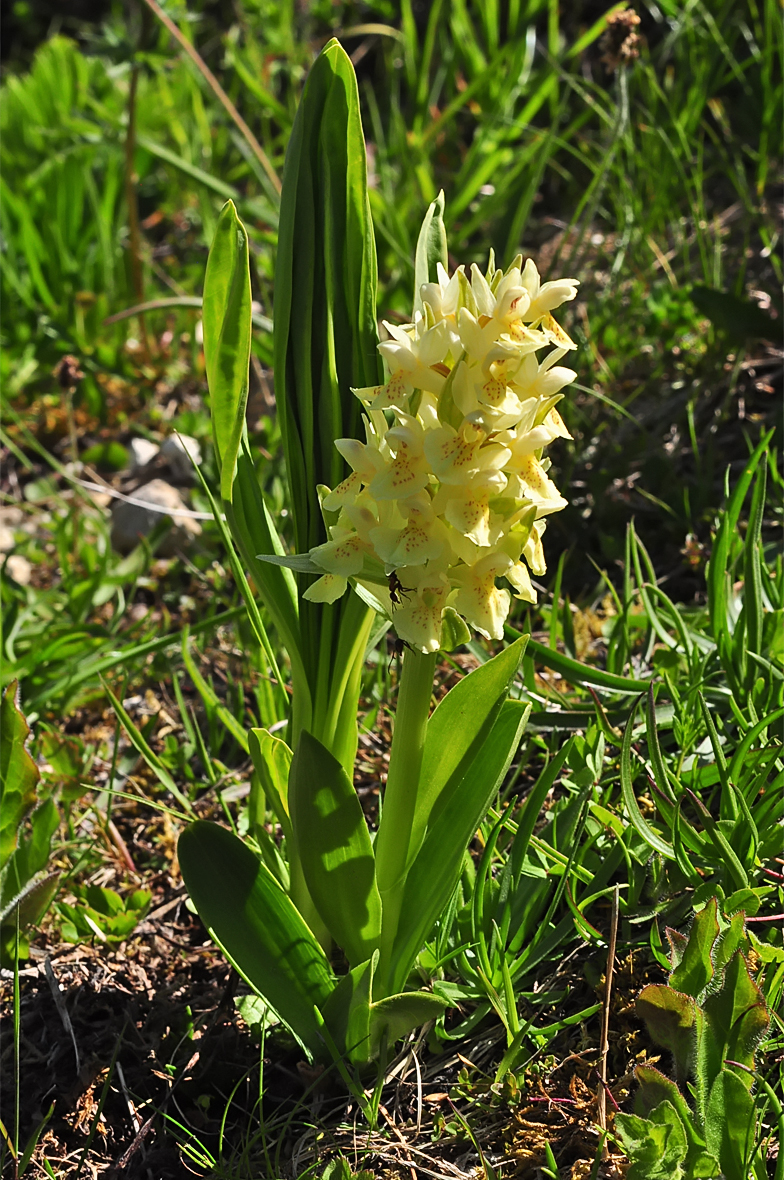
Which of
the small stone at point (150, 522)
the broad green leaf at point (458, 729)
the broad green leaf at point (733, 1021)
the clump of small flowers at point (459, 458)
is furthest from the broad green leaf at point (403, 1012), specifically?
the small stone at point (150, 522)

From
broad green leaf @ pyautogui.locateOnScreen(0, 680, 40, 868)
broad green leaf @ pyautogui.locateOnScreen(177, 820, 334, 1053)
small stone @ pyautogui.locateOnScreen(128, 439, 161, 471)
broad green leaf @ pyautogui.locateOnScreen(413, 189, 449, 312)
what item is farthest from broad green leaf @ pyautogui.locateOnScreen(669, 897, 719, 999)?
small stone @ pyautogui.locateOnScreen(128, 439, 161, 471)

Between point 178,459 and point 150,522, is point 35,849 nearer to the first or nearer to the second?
point 150,522

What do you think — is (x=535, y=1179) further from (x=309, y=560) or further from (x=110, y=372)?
(x=110, y=372)

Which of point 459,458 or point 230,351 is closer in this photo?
point 459,458

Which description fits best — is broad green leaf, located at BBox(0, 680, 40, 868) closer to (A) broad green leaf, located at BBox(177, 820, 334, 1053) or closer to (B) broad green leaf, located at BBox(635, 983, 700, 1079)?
(A) broad green leaf, located at BBox(177, 820, 334, 1053)

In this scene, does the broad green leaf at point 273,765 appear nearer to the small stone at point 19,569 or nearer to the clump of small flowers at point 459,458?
the clump of small flowers at point 459,458

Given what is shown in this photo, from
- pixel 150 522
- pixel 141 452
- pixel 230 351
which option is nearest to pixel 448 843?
pixel 230 351

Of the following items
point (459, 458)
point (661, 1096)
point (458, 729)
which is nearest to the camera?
point (459, 458)
